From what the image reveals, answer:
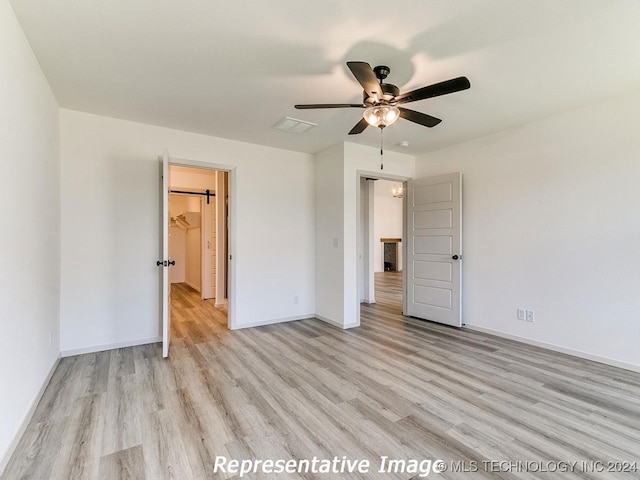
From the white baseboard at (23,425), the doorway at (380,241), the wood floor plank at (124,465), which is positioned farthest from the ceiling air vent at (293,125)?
the white baseboard at (23,425)

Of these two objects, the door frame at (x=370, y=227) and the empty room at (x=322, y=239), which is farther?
the door frame at (x=370, y=227)

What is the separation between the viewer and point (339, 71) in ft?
7.99

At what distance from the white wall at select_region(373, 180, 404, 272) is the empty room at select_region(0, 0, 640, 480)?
6.01 m

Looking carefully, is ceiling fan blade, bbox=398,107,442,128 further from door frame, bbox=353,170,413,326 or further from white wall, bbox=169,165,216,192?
white wall, bbox=169,165,216,192

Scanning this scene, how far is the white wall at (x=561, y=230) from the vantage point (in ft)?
9.53

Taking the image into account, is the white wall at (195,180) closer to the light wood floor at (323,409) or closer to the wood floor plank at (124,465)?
the light wood floor at (323,409)

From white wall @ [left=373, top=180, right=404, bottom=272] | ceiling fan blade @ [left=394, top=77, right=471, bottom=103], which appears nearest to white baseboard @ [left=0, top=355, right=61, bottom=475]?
ceiling fan blade @ [left=394, top=77, right=471, bottom=103]

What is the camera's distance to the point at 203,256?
6.34 metres

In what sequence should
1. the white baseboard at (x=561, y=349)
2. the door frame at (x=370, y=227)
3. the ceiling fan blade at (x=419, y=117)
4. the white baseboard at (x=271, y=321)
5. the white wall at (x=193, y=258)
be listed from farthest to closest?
the white wall at (x=193, y=258)
the door frame at (x=370, y=227)
the white baseboard at (x=271, y=321)
the white baseboard at (x=561, y=349)
the ceiling fan blade at (x=419, y=117)

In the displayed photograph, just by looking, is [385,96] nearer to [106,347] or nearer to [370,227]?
[106,347]

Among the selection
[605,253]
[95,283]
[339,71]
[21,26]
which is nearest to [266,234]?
[95,283]

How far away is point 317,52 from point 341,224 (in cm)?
235

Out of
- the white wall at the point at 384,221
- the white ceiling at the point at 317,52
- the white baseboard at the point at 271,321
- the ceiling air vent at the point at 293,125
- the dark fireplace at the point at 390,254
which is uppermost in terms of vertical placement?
the white ceiling at the point at 317,52

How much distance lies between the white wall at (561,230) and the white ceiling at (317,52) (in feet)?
1.29
